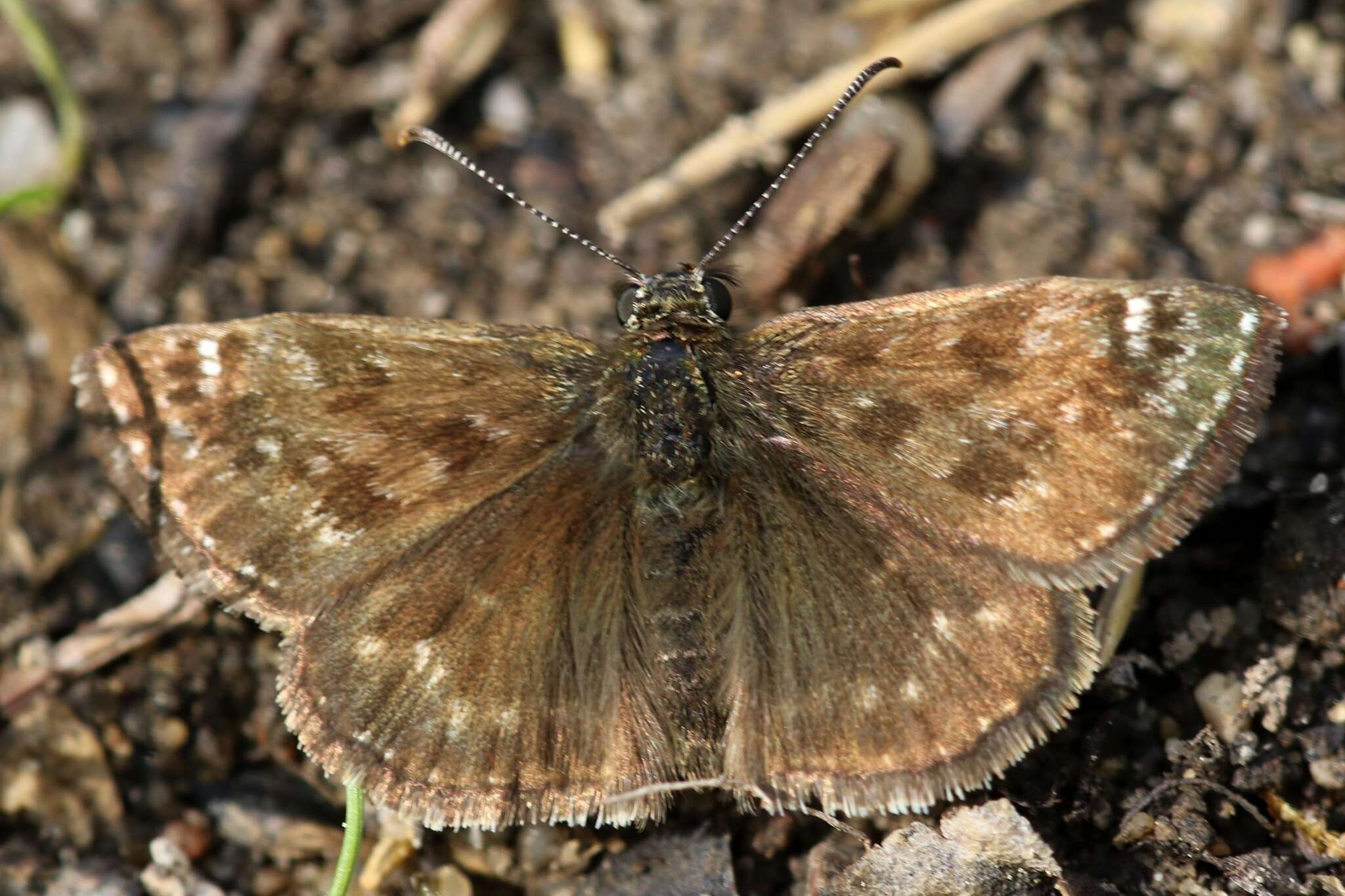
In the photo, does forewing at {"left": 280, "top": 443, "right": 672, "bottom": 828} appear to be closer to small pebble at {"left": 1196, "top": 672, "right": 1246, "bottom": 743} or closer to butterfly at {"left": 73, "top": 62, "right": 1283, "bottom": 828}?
butterfly at {"left": 73, "top": 62, "right": 1283, "bottom": 828}

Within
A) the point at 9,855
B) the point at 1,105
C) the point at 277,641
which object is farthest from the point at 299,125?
the point at 9,855

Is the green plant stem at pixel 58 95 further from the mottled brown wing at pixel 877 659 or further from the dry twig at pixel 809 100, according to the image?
the mottled brown wing at pixel 877 659

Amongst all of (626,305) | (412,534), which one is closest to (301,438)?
(412,534)

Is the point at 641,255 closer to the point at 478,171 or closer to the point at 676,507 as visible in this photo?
the point at 478,171

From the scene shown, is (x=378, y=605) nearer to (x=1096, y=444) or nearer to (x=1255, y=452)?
(x=1096, y=444)

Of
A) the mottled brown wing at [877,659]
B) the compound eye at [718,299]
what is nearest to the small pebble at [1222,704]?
the mottled brown wing at [877,659]
